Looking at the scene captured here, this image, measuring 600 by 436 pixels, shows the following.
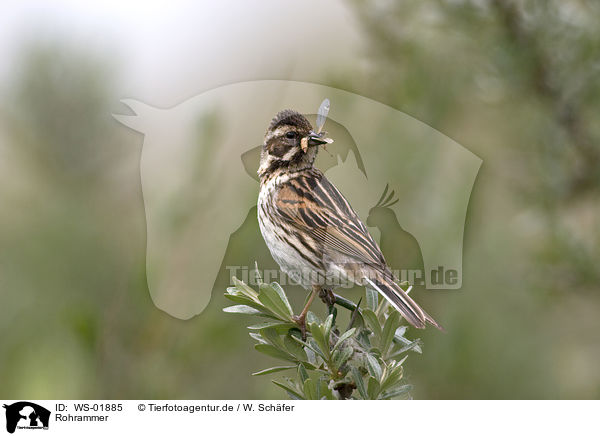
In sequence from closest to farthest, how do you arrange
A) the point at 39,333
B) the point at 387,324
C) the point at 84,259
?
the point at 387,324 < the point at 39,333 < the point at 84,259

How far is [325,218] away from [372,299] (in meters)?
0.87

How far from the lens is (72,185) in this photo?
3.34 meters

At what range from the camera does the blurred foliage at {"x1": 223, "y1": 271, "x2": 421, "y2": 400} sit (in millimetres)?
1666

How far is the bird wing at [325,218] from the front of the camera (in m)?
2.74

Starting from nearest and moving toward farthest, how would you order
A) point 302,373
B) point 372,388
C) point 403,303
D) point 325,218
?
point 372,388 → point 302,373 → point 403,303 → point 325,218

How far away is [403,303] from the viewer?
198 centimetres

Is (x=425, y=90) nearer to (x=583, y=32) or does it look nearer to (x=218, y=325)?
(x=583, y=32)

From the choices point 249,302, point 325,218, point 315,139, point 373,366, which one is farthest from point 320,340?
point 325,218

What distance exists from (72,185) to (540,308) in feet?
7.82

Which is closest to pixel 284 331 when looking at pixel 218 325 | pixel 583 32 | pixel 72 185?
pixel 218 325

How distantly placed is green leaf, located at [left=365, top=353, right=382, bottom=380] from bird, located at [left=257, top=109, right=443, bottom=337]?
0.71 meters
